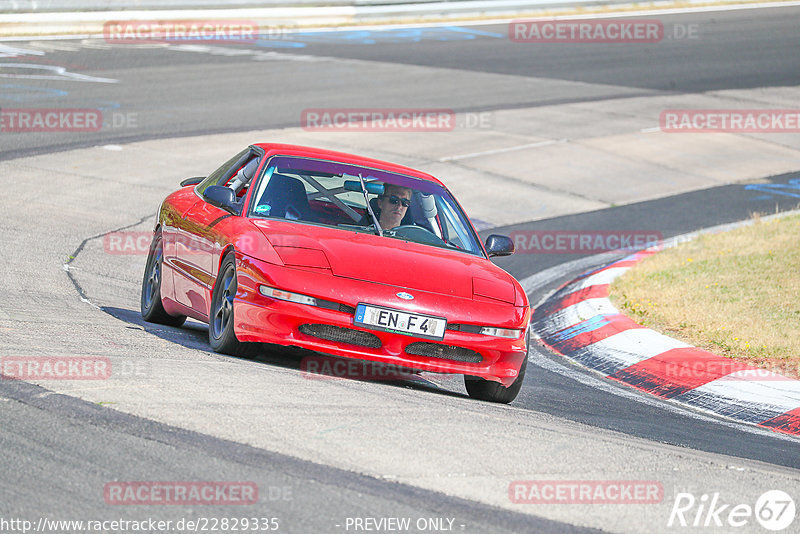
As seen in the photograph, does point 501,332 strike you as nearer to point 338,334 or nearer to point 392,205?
point 338,334

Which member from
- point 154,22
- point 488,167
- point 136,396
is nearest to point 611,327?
point 136,396

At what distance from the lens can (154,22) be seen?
27.8 m

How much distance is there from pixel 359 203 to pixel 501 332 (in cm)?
150

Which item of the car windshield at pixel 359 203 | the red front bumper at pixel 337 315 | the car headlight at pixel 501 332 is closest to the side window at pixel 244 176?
the car windshield at pixel 359 203

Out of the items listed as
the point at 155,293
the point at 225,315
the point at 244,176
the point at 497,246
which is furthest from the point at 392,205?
the point at 155,293

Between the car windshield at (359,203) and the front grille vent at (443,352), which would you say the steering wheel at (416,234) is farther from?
the front grille vent at (443,352)

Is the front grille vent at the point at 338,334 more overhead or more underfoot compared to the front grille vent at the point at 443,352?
more overhead

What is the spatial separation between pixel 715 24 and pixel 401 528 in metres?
32.6

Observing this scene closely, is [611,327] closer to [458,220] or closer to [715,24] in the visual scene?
[458,220]

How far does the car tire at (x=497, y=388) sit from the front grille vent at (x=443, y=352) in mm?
243

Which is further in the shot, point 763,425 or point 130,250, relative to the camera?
point 130,250

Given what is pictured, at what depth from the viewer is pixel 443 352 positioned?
6684 millimetres

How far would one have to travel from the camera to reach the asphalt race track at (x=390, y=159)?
4508mm

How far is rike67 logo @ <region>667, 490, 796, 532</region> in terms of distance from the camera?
15.0 ft
